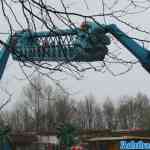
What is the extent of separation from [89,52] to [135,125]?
64857mm

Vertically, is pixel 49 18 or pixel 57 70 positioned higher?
pixel 49 18

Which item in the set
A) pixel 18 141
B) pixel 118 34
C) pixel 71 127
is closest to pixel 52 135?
pixel 18 141

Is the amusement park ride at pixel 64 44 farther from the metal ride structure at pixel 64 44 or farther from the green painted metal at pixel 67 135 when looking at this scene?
the green painted metal at pixel 67 135

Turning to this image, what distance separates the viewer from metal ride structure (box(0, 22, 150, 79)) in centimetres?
641

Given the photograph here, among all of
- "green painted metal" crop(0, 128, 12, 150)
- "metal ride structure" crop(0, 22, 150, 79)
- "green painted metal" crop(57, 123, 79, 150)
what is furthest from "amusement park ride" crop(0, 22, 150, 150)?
"green painted metal" crop(57, 123, 79, 150)

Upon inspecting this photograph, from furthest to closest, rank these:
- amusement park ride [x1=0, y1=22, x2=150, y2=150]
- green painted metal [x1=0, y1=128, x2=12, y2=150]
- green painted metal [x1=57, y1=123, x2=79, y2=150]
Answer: green painted metal [x1=57, y1=123, x2=79, y2=150]
green painted metal [x1=0, y1=128, x2=12, y2=150]
amusement park ride [x1=0, y1=22, x2=150, y2=150]

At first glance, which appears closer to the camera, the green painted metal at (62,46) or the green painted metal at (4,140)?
the green painted metal at (62,46)

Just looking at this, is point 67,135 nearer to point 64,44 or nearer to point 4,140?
point 4,140

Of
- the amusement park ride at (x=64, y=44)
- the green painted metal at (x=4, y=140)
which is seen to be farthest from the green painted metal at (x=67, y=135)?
the amusement park ride at (x=64, y=44)

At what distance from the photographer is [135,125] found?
71062 millimetres

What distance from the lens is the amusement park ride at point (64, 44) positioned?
21.0ft

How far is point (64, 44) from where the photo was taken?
650cm

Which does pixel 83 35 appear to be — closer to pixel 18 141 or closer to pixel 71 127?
pixel 71 127

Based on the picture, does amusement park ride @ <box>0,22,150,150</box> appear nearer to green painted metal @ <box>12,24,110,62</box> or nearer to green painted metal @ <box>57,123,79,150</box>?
green painted metal @ <box>12,24,110,62</box>
